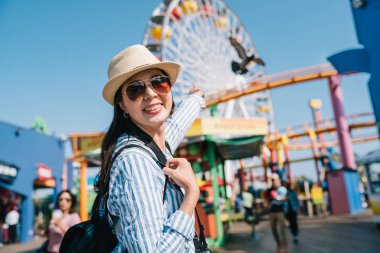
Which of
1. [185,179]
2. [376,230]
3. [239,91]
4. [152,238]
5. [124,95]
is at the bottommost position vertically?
[376,230]

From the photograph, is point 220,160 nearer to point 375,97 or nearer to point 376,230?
point 376,230

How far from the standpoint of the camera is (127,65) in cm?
122

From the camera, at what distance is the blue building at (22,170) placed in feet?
48.2

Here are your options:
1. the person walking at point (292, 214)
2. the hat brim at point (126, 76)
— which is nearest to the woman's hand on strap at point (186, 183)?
the hat brim at point (126, 76)

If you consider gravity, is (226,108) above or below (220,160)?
above

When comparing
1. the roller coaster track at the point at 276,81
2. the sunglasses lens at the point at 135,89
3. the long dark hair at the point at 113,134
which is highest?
the roller coaster track at the point at 276,81

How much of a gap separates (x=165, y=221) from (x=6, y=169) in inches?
595

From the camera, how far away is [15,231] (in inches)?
573

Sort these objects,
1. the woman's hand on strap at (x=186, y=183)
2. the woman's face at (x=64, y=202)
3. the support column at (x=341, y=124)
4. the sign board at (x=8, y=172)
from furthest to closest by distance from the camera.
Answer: the support column at (x=341, y=124)
the sign board at (x=8, y=172)
the woman's face at (x=64, y=202)
the woman's hand on strap at (x=186, y=183)

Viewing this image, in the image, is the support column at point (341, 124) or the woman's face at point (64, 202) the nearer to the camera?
the woman's face at point (64, 202)

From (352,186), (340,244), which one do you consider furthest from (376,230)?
(352,186)

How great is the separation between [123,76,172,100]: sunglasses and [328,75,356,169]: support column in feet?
49.3

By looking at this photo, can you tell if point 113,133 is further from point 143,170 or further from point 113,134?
point 143,170

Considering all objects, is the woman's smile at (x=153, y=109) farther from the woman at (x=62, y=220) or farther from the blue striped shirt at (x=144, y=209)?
the woman at (x=62, y=220)
